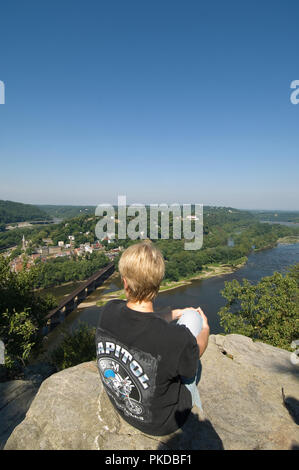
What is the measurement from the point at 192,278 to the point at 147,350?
39.4 metres

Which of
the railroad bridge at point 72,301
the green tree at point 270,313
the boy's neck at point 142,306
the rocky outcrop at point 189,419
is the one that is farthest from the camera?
the railroad bridge at point 72,301

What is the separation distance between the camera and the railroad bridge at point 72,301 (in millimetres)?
24350

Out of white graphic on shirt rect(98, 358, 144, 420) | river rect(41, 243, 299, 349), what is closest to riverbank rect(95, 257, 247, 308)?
river rect(41, 243, 299, 349)

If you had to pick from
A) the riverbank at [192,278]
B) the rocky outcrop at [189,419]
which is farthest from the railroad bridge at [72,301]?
the rocky outcrop at [189,419]

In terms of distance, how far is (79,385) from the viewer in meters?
2.79

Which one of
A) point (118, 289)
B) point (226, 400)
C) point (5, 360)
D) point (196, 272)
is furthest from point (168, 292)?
point (226, 400)

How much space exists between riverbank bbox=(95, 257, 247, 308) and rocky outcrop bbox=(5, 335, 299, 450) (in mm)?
27709

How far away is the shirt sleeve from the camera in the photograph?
1396 mm

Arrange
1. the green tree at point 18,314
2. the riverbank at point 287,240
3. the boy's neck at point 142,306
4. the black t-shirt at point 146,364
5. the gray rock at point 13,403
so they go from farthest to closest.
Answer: the riverbank at point 287,240 → the green tree at point 18,314 → the gray rock at point 13,403 → the boy's neck at point 142,306 → the black t-shirt at point 146,364

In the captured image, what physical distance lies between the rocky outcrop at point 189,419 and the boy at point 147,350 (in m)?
0.38

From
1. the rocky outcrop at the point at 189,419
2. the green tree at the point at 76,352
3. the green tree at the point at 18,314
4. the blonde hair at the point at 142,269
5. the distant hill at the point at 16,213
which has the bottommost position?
the green tree at the point at 76,352

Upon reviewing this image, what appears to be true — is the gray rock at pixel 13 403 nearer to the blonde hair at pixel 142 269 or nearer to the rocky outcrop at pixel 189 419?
the rocky outcrop at pixel 189 419

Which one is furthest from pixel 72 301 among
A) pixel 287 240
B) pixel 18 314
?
pixel 287 240
